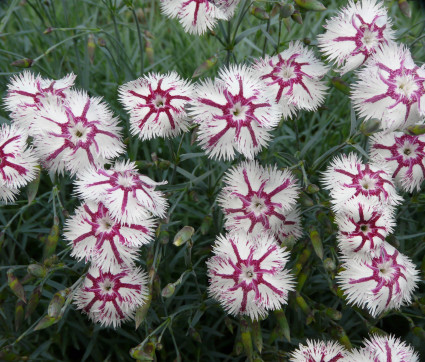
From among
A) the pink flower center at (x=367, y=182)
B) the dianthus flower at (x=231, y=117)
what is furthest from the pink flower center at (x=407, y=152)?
the dianthus flower at (x=231, y=117)

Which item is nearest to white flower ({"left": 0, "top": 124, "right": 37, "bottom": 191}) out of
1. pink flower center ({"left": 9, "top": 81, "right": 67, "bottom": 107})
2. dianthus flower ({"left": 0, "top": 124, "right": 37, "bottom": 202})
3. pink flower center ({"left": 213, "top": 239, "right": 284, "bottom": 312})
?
dianthus flower ({"left": 0, "top": 124, "right": 37, "bottom": 202})

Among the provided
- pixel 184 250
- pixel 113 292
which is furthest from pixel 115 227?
pixel 184 250

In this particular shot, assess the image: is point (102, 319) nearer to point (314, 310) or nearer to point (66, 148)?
point (66, 148)

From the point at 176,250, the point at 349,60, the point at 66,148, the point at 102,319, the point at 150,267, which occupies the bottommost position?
the point at 102,319

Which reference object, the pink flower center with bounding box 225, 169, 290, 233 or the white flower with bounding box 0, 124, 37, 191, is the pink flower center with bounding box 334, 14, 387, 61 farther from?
the white flower with bounding box 0, 124, 37, 191

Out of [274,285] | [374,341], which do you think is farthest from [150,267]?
[374,341]

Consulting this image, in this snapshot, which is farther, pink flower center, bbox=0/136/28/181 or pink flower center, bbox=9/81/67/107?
pink flower center, bbox=9/81/67/107

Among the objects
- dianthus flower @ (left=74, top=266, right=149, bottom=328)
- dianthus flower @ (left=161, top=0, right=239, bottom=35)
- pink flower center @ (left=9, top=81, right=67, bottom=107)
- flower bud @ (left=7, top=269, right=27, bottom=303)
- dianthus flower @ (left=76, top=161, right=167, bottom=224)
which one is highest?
dianthus flower @ (left=161, top=0, right=239, bottom=35)

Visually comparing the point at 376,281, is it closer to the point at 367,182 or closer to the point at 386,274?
the point at 386,274
